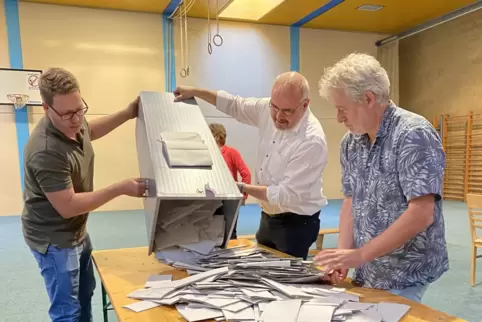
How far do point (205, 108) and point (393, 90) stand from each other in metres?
4.23

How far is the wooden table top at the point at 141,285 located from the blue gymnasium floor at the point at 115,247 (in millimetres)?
1065

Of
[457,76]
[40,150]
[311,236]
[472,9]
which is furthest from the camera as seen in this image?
[457,76]

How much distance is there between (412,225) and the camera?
1135 millimetres

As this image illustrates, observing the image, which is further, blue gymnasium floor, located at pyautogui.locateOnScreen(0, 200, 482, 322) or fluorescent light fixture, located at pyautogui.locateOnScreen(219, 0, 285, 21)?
fluorescent light fixture, located at pyautogui.locateOnScreen(219, 0, 285, 21)

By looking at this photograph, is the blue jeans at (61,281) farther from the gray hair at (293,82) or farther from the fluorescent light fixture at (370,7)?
the fluorescent light fixture at (370,7)

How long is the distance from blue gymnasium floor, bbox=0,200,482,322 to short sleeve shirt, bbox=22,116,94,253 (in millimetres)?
1182

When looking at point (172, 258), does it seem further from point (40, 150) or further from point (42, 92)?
point (42, 92)

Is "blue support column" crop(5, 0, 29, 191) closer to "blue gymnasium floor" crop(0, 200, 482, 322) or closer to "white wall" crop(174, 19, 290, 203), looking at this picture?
"blue gymnasium floor" crop(0, 200, 482, 322)

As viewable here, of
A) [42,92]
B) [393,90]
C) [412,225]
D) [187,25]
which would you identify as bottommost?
[412,225]

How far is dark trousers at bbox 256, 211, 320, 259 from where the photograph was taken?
1.85 m

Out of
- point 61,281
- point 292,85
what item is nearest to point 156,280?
point 61,281

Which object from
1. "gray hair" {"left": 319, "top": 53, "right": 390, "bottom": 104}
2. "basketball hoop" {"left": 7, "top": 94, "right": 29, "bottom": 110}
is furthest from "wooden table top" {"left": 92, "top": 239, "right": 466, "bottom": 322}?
"basketball hoop" {"left": 7, "top": 94, "right": 29, "bottom": 110}

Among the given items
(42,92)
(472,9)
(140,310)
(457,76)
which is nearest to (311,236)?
(140,310)

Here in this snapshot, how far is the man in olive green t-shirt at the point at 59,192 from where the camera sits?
1450 millimetres
